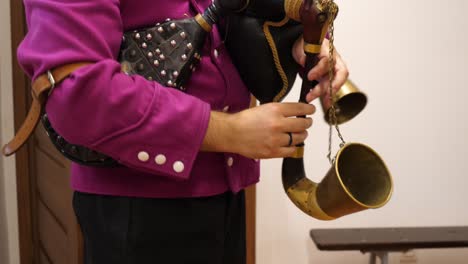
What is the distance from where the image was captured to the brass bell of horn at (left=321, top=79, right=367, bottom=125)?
2.28ft

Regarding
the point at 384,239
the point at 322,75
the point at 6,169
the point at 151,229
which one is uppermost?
the point at 322,75

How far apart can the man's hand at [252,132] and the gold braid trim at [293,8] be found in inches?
4.6

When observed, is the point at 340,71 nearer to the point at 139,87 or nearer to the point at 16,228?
the point at 139,87

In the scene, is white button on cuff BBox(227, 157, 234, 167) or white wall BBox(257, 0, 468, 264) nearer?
white button on cuff BBox(227, 157, 234, 167)

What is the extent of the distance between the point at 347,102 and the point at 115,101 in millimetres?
395

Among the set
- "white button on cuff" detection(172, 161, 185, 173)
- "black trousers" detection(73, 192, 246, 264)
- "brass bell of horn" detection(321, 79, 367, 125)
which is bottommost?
"black trousers" detection(73, 192, 246, 264)

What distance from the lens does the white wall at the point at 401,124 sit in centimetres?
150

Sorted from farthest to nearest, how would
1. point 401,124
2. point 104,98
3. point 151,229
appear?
point 401,124 → point 151,229 → point 104,98

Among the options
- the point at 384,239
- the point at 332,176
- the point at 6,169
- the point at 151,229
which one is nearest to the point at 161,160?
the point at 151,229

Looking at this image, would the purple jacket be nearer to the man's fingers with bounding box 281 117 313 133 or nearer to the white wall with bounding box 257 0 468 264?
the man's fingers with bounding box 281 117 313 133

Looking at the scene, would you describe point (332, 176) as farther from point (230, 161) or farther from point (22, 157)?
point (22, 157)

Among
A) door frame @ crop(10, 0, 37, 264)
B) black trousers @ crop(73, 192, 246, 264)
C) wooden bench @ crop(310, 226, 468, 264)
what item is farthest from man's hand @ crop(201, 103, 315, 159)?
door frame @ crop(10, 0, 37, 264)

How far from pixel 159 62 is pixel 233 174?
0.20 meters

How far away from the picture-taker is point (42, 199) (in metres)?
1.75
